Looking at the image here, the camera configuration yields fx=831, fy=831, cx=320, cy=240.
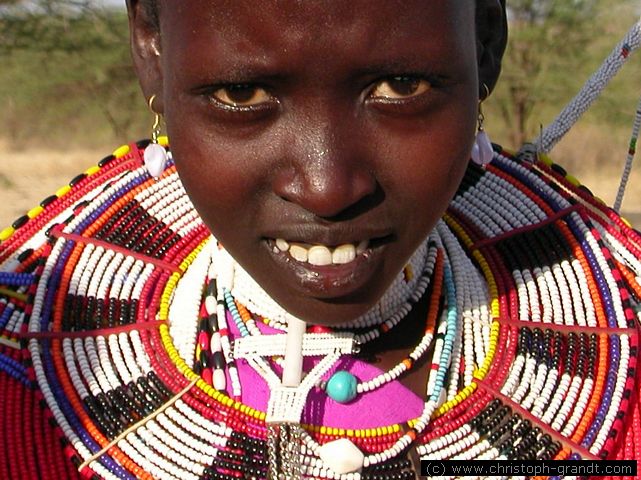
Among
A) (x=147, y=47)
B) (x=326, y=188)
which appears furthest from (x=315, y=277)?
(x=147, y=47)

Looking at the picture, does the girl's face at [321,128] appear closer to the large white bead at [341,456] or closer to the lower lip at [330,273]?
the lower lip at [330,273]

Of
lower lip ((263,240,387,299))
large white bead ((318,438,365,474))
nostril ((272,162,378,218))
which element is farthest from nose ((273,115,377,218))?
large white bead ((318,438,365,474))

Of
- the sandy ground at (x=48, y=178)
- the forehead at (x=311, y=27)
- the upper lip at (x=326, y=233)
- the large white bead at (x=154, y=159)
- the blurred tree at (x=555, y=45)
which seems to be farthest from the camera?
the blurred tree at (x=555, y=45)

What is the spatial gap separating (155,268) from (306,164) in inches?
27.4

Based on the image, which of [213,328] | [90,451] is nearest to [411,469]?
[213,328]

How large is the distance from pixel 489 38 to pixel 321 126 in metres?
0.46

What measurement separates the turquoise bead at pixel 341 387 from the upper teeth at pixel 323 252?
32 cm

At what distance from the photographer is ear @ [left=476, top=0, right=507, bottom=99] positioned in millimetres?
1352

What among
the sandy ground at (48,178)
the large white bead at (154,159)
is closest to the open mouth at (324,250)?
the large white bead at (154,159)

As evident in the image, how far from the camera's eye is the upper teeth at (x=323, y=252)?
118cm

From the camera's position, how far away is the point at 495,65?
1.42m

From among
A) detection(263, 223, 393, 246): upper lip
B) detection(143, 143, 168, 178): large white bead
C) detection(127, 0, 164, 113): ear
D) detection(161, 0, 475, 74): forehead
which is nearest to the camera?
detection(161, 0, 475, 74): forehead

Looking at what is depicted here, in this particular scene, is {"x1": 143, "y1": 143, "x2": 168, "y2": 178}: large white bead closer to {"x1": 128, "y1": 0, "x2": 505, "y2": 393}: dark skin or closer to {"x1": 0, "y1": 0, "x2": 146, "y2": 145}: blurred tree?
{"x1": 128, "y1": 0, "x2": 505, "y2": 393}: dark skin

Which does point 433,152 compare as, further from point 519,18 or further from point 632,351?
point 519,18
